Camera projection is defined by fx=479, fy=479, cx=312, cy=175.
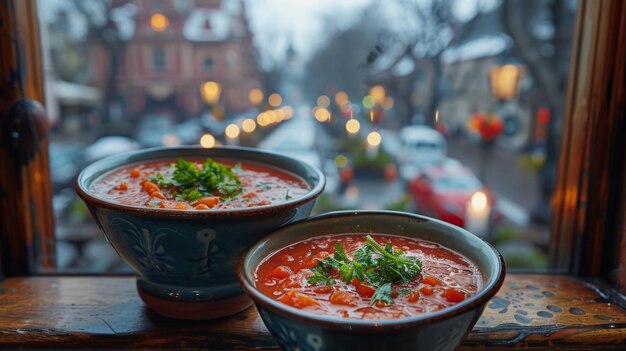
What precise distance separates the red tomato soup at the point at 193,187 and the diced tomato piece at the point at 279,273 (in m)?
0.23

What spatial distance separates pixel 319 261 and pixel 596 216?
3.23ft

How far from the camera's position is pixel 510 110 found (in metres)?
13.2

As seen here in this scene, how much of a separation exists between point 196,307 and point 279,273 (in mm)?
342

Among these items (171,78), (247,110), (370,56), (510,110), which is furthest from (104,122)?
(370,56)

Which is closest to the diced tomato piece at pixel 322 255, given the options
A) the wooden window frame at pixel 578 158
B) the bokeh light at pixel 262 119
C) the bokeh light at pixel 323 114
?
the wooden window frame at pixel 578 158

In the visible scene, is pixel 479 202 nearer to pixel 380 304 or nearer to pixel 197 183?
pixel 197 183

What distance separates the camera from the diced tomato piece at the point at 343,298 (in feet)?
2.82

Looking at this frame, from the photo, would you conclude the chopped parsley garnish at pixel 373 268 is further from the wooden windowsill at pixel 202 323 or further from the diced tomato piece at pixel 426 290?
the wooden windowsill at pixel 202 323

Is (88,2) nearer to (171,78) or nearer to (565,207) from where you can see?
(171,78)

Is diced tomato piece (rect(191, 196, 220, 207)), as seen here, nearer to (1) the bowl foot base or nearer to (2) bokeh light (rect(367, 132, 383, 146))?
(1) the bowl foot base

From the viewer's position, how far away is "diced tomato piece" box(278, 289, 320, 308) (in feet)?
2.79

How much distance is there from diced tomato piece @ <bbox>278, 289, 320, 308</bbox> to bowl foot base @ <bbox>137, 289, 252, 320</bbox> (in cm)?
38

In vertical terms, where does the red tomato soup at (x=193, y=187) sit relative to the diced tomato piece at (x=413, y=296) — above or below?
above

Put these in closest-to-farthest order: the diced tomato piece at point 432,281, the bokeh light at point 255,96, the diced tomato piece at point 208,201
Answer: the diced tomato piece at point 432,281 → the diced tomato piece at point 208,201 → the bokeh light at point 255,96
